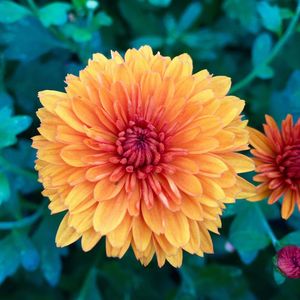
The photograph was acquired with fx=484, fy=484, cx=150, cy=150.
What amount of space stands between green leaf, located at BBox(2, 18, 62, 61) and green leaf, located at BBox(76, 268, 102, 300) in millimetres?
983

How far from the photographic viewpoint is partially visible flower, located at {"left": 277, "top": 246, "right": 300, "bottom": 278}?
50.4 inches

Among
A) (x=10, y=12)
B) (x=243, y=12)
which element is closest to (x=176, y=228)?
(x=10, y=12)

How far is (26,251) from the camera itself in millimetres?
1812

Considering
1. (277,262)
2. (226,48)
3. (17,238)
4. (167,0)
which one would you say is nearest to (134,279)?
(17,238)

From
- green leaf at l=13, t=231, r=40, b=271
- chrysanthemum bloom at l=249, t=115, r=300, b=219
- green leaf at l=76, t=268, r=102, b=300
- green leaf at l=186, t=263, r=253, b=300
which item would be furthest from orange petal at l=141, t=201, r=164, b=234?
green leaf at l=76, t=268, r=102, b=300

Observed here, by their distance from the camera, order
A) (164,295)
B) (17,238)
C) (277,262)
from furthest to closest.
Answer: (164,295)
(17,238)
(277,262)

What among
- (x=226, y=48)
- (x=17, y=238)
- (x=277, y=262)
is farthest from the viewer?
(x=226, y=48)

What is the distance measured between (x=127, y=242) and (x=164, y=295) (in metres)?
1.14

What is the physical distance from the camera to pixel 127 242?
1.25 m

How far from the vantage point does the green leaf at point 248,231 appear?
5.40ft

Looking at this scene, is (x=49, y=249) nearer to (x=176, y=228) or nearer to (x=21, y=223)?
(x=21, y=223)

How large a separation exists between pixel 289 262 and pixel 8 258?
3.39 ft

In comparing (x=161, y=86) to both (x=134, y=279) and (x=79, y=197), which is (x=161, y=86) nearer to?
(x=79, y=197)

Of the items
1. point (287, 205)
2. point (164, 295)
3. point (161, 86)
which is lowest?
point (164, 295)
